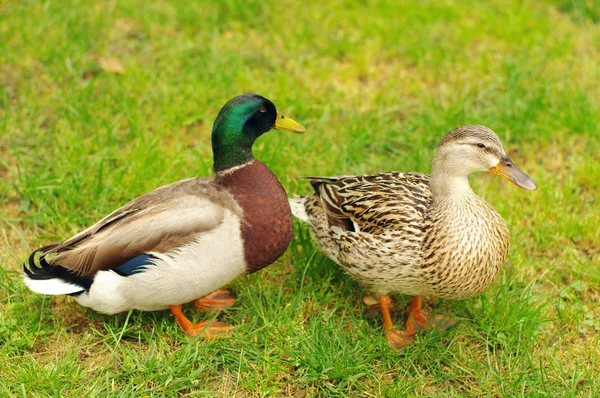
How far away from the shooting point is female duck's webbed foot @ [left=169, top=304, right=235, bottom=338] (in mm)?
3574

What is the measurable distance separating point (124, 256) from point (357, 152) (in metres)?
1.95

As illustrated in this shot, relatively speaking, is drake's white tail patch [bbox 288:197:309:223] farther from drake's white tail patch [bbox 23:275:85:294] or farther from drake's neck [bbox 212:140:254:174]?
drake's white tail patch [bbox 23:275:85:294]

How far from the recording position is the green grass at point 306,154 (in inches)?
134

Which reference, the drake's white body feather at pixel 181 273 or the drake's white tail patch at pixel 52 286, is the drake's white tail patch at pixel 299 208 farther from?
the drake's white tail patch at pixel 52 286

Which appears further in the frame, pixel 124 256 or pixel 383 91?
pixel 383 91

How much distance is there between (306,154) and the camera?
15.5ft

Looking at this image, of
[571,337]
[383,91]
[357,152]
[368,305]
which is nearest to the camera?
[571,337]

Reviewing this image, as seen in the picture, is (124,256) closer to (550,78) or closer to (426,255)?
(426,255)

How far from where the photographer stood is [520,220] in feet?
14.1

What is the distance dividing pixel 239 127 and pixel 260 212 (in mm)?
443

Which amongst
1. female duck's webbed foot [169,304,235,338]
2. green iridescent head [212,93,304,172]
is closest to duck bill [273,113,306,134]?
green iridescent head [212,93,304,172]

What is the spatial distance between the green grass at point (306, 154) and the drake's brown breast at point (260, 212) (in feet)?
1.15

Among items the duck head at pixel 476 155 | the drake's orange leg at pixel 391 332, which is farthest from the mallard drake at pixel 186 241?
the duck head at pixel 476 155

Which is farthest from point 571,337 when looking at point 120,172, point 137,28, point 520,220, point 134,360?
point 137,28
